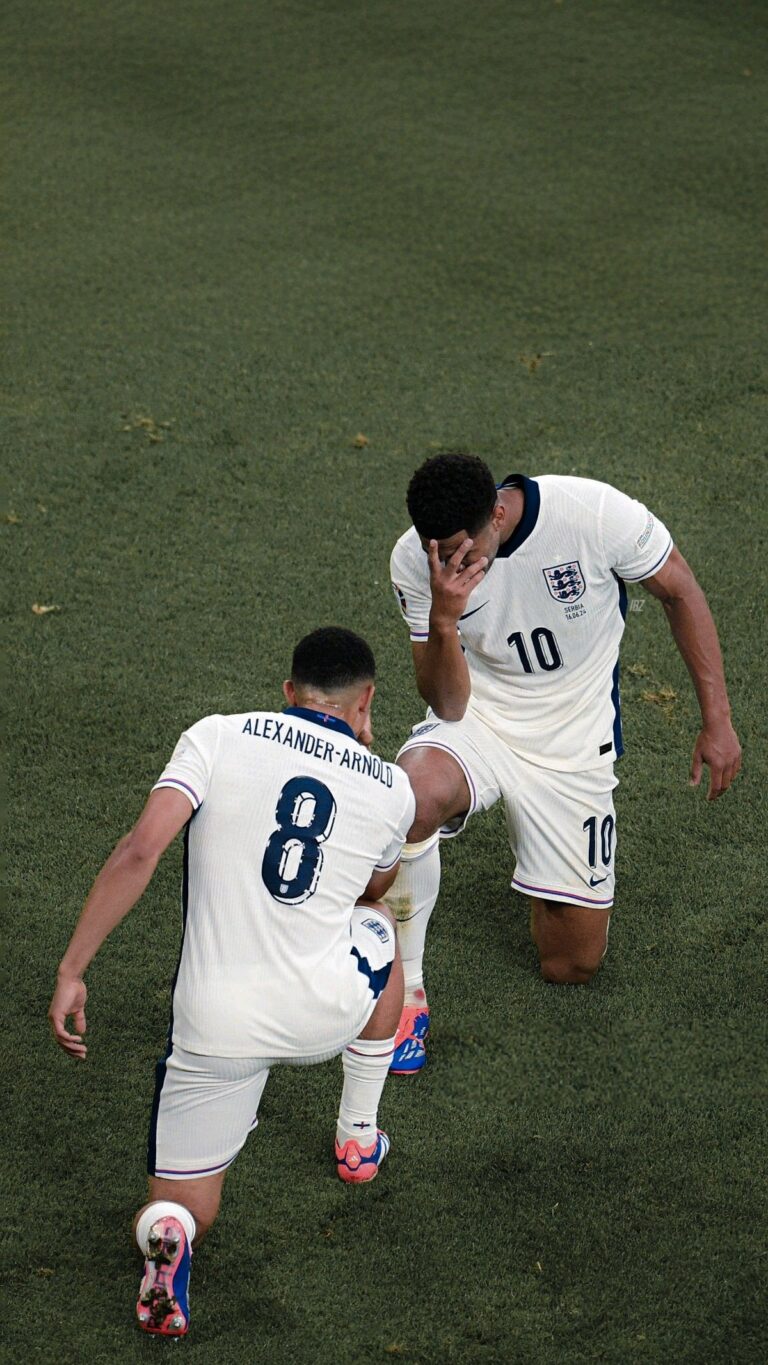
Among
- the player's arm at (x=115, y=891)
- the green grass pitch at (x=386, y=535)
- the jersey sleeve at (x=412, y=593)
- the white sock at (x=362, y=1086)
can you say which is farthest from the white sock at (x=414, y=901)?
the player's arm at (x=115, y=891)

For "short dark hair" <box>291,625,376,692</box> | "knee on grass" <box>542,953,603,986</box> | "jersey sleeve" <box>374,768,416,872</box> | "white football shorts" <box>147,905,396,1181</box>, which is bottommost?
"knee on grass" <box>542,953,603,986</box>

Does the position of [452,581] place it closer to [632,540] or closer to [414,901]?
[632,540]

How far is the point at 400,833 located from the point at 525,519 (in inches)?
42.9

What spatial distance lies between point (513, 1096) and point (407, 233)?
5519 millimetres

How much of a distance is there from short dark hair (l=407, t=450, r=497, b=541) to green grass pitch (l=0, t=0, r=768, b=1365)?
131 cm

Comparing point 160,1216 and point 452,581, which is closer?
point 160,1216

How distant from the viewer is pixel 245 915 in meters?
2.92

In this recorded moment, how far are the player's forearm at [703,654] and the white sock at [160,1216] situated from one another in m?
1.81

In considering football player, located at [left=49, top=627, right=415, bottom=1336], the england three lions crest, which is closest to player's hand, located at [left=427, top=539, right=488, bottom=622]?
the england three lions crest

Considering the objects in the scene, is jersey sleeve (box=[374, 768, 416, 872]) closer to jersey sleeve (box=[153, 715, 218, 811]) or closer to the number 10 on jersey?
the number 10 on jersey

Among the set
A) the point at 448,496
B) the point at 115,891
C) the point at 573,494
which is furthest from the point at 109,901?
the point at 573,494

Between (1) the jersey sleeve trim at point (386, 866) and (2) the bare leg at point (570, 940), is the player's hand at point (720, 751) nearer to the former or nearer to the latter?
(2) the bare leg at point (570, 940)

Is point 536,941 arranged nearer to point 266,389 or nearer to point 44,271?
point 266,389

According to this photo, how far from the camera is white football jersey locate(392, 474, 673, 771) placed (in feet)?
12.4
